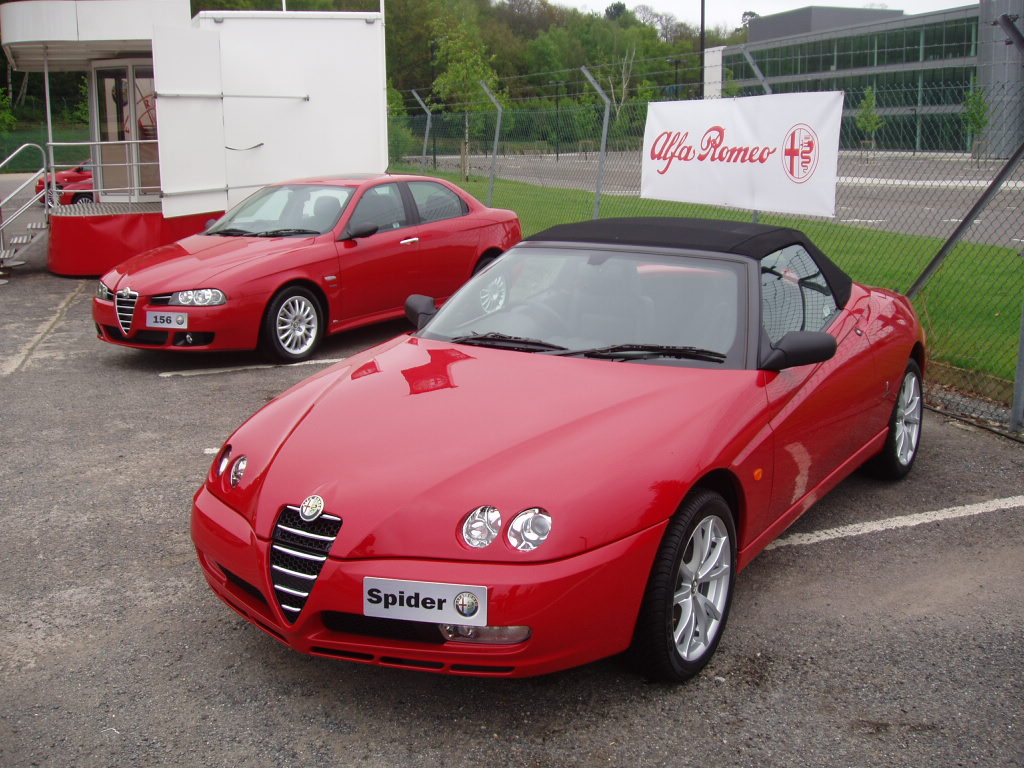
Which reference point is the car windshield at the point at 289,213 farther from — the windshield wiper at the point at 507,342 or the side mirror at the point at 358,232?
the windshield wiper at the point at 507,342

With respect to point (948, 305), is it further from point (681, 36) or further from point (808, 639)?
point (681, 36)

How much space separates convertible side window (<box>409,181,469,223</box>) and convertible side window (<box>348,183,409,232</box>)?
214 mm

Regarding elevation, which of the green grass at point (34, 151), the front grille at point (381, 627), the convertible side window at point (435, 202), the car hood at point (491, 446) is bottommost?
the front grille at point (381, 627)

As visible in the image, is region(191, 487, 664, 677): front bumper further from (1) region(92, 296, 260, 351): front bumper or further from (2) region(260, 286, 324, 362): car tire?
(2) region(260, 286, 324, 362): car tire

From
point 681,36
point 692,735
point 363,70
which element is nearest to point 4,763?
point 692,735

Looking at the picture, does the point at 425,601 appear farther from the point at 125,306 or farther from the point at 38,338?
the point at 38,338

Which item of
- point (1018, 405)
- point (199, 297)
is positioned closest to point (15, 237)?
point (199, 297)

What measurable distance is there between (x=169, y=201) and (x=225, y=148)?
1.32m

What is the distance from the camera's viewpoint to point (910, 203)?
994cm

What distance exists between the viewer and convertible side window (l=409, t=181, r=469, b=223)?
9578 millimetres

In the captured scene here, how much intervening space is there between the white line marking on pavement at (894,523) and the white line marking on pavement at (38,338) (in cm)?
639

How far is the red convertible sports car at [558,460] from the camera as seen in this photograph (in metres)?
3.05

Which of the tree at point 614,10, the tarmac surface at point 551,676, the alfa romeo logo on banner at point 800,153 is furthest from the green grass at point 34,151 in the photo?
the tree at point 614,10

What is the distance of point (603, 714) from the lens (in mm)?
3301
